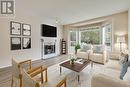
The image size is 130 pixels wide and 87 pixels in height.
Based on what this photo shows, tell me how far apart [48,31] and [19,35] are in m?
2.09

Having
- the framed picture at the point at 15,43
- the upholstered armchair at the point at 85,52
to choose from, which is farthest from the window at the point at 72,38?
the framed picture at the point at 15,43

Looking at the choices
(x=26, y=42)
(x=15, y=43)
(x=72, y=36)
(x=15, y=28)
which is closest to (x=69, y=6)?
(x=15, y=28)

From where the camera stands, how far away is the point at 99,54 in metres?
4.95

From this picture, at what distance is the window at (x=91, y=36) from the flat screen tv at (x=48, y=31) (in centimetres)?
235

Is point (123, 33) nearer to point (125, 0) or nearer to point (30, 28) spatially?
point (125, 0)

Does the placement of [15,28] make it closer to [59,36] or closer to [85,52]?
[59,36]

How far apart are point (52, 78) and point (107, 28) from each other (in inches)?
187

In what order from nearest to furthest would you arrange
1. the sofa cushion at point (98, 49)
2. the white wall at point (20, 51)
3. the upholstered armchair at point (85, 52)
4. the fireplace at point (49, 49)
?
the white wall at point (20, 51)
the sofa cushion at point (98, 49)
the upholstered armchair at point (85, 52)
the fireplace at point (49, 49)

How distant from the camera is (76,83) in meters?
2.71

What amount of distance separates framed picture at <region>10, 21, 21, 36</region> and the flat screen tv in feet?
4.99

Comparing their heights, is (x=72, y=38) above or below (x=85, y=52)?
above

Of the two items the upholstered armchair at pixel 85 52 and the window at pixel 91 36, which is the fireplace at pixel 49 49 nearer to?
the upholstered armchair at pixel 85 52

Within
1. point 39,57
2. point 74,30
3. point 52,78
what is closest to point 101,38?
point 74,30

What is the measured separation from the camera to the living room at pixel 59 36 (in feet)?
11.1
